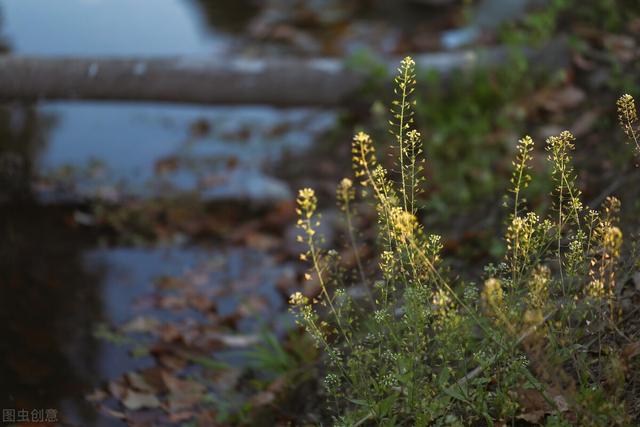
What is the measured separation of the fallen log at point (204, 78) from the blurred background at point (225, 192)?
3cm

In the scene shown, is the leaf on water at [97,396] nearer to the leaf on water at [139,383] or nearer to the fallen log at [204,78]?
the leaf on water at [139,383]

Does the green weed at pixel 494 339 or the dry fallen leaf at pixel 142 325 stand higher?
the green weed at pixel 494 339

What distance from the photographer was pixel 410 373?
7.28 ft

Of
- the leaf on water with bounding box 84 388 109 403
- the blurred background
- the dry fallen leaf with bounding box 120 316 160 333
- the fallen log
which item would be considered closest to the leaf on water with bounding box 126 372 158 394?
the blurred background

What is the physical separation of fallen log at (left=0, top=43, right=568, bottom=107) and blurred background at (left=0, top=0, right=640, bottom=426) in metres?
0.03

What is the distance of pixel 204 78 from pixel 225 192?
766 mm

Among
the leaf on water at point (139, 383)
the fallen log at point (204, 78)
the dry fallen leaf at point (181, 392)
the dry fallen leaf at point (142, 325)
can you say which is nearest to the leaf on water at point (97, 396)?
the leaf on water at point (139, 383)

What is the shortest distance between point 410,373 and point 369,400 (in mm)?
150

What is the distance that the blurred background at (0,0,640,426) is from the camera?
342 centimetres

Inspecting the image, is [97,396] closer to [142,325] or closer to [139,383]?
[139,383]

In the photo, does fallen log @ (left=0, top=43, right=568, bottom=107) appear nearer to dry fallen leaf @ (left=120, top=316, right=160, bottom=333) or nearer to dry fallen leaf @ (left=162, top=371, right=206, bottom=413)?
dry fallen leaf @ (left=120, top=316, right=160, bottom=333)

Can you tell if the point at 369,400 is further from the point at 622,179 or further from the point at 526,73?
the point at 526,73

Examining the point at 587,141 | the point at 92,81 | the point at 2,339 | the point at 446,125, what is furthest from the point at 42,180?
the point at 587,141

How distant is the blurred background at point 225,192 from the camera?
3424mm
